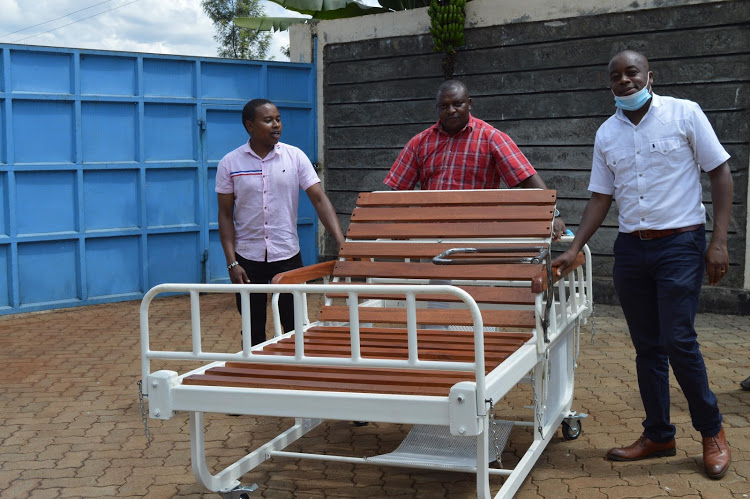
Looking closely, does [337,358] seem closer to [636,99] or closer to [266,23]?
[636,99]

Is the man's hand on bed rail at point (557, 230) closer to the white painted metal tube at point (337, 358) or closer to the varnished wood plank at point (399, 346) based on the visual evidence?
the varnished wood plank at point (399, 346)

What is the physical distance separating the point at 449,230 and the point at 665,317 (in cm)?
129

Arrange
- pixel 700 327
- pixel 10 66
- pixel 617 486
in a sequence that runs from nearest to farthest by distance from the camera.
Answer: pixel 617 486
pixel 700 327
pixel 10 66

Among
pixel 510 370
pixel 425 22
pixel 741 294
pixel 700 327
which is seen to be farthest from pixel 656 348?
pixel 425 22

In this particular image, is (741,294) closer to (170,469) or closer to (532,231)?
(532,231)

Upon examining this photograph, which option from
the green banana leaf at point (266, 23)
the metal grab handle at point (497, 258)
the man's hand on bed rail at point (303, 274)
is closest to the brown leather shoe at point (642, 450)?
the metal grab handle at point (497, 258)

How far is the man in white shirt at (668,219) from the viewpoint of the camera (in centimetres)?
407

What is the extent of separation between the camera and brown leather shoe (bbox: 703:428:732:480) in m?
4.09

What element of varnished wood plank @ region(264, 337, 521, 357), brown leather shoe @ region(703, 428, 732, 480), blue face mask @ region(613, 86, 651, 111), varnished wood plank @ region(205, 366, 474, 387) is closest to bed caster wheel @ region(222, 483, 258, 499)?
varnished wood plank @ region(205, 366, 474, 387)

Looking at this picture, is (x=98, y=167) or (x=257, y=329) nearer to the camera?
(x=257, y=329)

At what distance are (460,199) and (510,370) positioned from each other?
170 cm

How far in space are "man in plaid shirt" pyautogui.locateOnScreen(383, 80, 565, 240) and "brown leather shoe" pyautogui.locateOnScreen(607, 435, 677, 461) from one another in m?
1.56

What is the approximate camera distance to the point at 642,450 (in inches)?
173

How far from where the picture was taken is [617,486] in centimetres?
408
